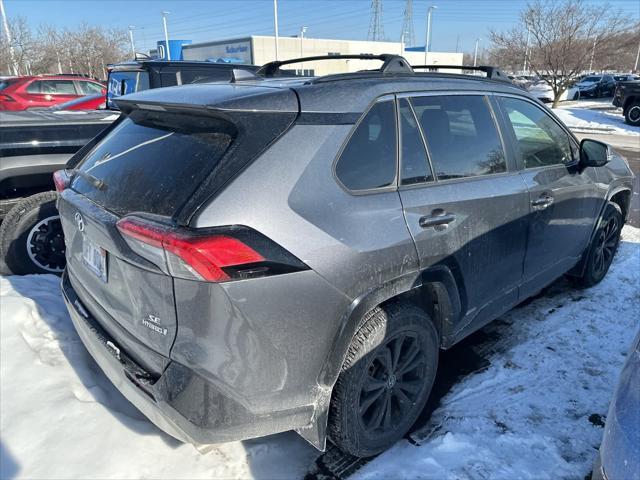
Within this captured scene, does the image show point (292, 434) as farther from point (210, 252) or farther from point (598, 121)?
point (598, 121)

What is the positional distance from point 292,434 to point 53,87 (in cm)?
1585

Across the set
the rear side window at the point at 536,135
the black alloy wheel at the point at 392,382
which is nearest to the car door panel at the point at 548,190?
the rear side window at the point at 536,135

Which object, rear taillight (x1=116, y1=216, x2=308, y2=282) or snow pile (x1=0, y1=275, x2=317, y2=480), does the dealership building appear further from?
rear taillight (x1=116, y1=216, x2=308, y2=282)

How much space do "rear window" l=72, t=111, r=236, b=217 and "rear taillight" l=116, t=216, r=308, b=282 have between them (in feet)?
0.41

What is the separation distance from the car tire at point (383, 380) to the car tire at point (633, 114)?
776 inches

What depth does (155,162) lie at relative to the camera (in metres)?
2.09

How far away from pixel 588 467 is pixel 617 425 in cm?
98

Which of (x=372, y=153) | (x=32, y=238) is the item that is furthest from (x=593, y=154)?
(x=32, y=238)

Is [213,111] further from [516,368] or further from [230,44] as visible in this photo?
[230,44]

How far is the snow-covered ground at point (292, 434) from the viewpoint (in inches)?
91.6

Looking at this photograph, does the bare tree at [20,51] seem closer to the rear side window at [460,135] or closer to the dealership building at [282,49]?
the dealership building at [282,49]

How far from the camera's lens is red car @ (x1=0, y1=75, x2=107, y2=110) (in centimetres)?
1423

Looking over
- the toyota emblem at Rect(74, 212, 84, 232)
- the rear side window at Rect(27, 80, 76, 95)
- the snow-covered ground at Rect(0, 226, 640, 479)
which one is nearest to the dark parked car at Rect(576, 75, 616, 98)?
the rear side window at Rect(27, 80, 76, 95)

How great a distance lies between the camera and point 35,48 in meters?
38.8
